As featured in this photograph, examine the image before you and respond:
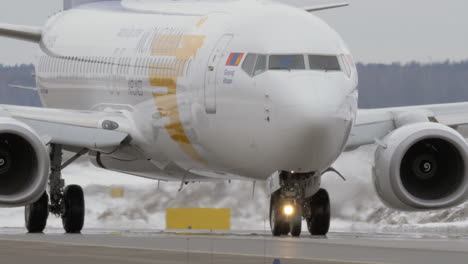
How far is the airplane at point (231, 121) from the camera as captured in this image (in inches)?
1012

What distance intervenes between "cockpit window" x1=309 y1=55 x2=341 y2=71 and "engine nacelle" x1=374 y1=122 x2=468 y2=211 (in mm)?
2642

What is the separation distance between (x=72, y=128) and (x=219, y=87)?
443 centimetres

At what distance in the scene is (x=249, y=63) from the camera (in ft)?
87.4

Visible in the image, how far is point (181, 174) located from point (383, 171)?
4.79 metres

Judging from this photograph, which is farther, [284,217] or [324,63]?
[284,217]

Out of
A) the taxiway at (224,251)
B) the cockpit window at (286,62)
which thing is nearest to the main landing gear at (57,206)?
the taxiway at (224,251)

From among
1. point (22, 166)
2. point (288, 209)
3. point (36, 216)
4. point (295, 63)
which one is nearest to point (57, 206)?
point (36, 216)

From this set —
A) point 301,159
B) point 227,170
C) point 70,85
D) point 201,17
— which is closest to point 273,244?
point 301,159

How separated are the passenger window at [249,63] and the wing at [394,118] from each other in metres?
4.13

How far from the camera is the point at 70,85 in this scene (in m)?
36.3

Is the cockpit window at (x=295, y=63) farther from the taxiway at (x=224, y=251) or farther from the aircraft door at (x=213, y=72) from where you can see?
the taxiway at (x=224, y=251)

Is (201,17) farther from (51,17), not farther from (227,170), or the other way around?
(51,17)

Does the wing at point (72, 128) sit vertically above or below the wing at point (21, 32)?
below

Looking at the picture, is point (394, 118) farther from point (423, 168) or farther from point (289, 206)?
point (289, 206)
